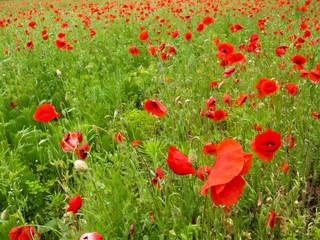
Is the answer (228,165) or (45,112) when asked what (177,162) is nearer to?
(228,165)

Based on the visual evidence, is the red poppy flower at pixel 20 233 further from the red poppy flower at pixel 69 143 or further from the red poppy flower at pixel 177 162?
the red poppy flower at pixel 177 162

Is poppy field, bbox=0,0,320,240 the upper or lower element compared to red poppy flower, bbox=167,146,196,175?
lower

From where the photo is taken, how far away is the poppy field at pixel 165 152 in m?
1.46

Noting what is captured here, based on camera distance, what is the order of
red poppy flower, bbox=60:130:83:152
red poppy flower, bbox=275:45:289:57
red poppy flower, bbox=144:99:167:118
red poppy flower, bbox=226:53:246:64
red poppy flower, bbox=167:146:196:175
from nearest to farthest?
red poppy flower, bbox=167:146:196:175 → red poppy flower, bbox=60:130:83:152 → red poppy flower, bbox=144:99:167:118 → red poppy flower, bbox=226:53:246:64 → red poppy flower, bbox=275:45:289:57

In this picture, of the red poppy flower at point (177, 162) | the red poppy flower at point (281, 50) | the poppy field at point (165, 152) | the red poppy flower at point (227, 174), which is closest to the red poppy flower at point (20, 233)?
the poppy field at point (165, 152)

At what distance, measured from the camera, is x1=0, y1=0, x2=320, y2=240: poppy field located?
57.5 inches

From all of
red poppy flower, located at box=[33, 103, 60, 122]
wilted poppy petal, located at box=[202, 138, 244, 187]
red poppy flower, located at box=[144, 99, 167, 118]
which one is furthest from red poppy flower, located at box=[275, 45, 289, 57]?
wilted poppy petal, located at box=[202, 138, 244, 187]

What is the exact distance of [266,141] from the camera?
140cm

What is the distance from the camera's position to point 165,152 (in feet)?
7.97

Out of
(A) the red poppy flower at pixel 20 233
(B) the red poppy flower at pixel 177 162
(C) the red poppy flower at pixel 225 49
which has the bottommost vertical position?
(C) the red poppy flower at pixel 225 49

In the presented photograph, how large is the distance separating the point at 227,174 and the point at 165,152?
4.86 feet

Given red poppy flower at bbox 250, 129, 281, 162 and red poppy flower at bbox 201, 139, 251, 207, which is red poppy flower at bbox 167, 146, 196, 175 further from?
red poppy flower at bbox 250, 129, 281, 162

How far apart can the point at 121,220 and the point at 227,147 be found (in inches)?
37.1

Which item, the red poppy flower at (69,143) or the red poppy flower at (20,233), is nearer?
the red poppy flower at (20,233)
